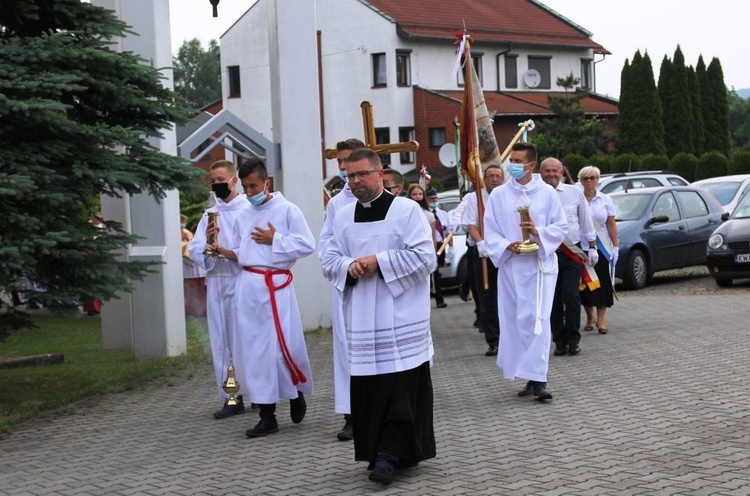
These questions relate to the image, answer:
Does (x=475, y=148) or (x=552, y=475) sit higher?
(x=475, y=148)

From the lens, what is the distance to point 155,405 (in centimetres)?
1044

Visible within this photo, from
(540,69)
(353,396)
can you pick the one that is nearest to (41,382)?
(353,396)

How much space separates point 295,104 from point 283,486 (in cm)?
984

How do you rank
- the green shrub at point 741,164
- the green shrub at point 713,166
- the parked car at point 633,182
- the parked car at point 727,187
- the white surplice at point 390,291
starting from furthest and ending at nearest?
the green shrub at point 713,166 → the green shrub at point 741,164 → the parked car at point 633,182 → the parked car at point 727,187 → the white surplice at point 390,291

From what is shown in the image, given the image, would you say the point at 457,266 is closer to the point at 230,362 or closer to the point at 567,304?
the point at 567,304

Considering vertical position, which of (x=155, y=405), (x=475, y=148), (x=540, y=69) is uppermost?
(x=540, y=69)

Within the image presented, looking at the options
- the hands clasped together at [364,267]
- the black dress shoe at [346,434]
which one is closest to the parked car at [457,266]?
the black dress shoe at [346,434]

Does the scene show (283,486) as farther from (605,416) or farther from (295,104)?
(295,104)

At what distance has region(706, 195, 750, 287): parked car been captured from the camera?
1908 centimetres

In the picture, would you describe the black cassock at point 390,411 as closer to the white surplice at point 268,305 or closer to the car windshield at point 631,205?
the white surplice at point 268,305

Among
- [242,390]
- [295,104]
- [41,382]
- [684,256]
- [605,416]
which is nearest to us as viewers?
[605,416]

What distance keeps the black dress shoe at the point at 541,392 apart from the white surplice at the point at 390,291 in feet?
7.68

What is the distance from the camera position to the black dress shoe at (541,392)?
9.32 metres

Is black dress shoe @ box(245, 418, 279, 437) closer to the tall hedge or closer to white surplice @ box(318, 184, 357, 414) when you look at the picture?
white surplice @ box(318, 184, 357, 414)
